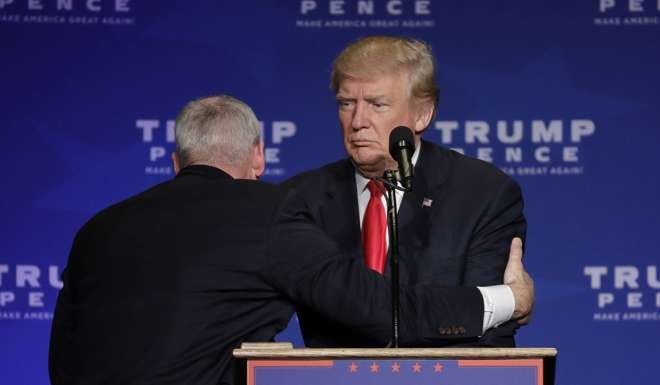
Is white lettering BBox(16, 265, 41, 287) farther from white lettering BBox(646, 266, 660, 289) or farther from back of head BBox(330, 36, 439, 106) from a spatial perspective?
white lettering BBox(646, 266, 660, 289)

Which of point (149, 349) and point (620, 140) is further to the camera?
point (620, 140)

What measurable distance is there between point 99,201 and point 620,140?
2061 millimetres

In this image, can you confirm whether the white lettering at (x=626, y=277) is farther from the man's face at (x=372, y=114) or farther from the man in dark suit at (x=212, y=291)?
the man in dark suit at (x=212, y=291)

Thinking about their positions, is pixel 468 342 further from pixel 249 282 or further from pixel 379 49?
pixel 379 49

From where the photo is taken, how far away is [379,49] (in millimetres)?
2980

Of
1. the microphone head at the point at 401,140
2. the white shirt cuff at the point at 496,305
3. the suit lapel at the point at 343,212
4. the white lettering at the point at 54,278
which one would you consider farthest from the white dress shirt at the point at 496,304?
the white lettering at the point at 54,278

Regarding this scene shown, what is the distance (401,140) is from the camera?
243 cm

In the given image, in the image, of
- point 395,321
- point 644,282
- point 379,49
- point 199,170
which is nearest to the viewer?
point 395,321

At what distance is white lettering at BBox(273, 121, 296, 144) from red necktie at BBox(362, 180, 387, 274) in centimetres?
180

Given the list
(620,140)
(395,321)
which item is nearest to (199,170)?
(395,321)

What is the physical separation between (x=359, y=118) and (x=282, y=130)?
6.01ft

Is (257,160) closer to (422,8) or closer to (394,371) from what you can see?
(394,371)

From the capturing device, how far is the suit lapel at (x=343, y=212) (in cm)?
292

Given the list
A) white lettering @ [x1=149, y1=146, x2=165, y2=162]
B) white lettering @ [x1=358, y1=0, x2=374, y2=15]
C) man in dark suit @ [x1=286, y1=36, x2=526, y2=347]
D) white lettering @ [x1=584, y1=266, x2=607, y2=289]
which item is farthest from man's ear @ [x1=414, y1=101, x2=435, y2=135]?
white lettering @ [x1=149, y1=146, x2=165, y2=162]
